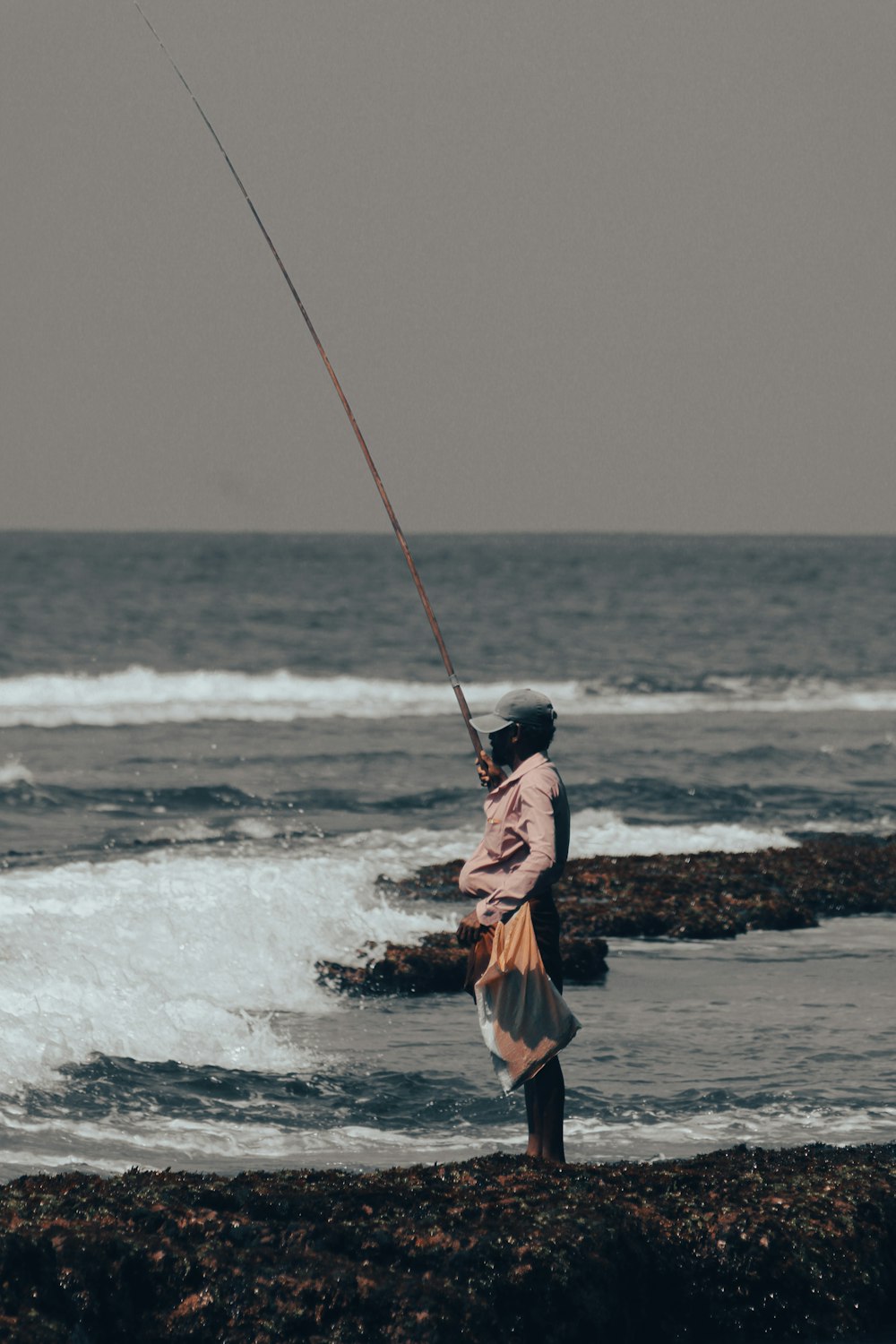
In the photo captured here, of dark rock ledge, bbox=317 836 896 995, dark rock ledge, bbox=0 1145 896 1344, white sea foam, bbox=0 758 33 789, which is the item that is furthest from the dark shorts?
white sea foam, bbox=0 758 33 789

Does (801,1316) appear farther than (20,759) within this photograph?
No

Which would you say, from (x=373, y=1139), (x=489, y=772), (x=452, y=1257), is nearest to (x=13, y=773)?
(x=373, y=1139)

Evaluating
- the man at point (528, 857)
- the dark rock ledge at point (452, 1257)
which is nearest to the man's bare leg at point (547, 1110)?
the man at point (528, 857)

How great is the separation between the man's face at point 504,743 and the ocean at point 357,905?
154cm

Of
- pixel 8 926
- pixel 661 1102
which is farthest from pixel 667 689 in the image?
pixel 661 1102

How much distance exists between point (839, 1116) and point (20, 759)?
51.9 ft

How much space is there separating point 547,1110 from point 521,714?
49.7 inches

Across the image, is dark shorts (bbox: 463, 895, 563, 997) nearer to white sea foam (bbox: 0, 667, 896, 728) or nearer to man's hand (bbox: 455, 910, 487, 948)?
man's hand (bbox: 455, 910, 487, 948)

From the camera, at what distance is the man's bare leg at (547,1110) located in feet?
17.6

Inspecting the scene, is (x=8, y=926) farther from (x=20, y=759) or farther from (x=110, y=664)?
(x=110, y=664)

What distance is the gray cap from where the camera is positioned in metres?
5.47

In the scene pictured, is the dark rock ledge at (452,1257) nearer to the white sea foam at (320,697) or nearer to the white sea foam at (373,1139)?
the white sea foam at (373,1139)

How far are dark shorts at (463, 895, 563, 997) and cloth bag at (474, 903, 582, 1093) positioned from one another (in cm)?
3

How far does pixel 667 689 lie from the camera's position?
3322 centimetres
